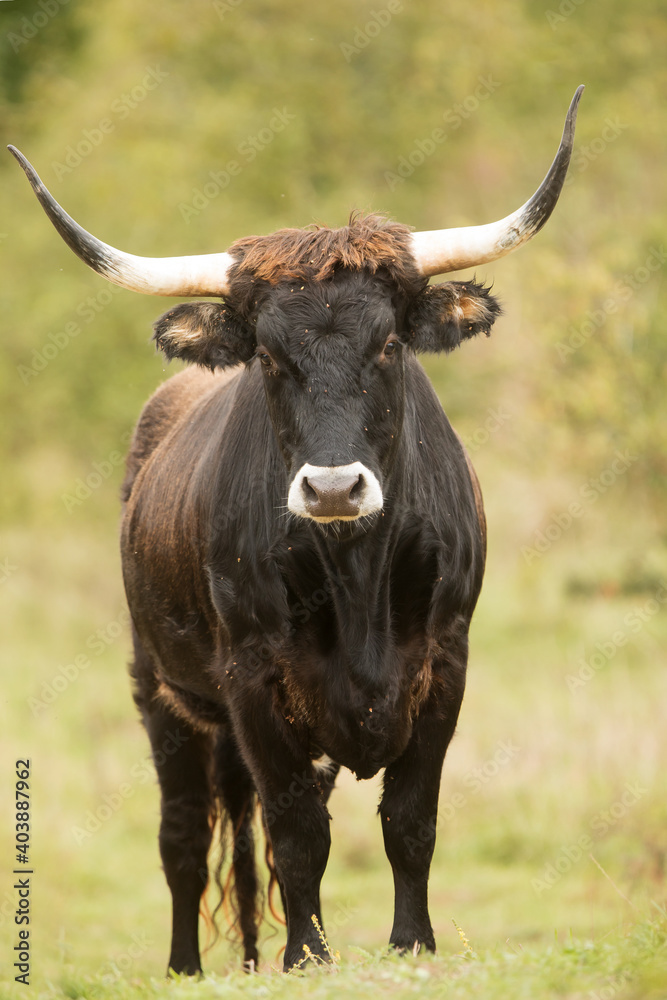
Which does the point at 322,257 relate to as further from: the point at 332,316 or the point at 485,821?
the point at 485,821

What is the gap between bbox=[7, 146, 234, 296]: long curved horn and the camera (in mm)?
4887

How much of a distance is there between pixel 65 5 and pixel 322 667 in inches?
894

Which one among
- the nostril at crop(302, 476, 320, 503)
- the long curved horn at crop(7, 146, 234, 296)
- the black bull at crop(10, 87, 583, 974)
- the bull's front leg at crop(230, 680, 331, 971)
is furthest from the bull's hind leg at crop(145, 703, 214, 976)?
the nostril at crop(302, 476, 320, 503)

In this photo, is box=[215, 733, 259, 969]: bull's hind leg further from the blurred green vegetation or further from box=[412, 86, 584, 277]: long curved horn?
Result: box=[412, 86, 584, 277]: long curved horn

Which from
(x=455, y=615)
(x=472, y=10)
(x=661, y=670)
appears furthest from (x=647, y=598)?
(x=472, y=10)

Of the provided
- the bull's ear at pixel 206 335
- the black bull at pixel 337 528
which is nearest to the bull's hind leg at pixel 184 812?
the black bull at pixel 337 528

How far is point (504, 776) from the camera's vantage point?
1131 centimetres

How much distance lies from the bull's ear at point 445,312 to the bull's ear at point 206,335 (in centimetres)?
69

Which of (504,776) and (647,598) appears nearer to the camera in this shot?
(504,776)

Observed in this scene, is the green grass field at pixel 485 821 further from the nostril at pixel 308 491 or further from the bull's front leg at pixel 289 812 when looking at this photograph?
the nostril at pixel 308 491

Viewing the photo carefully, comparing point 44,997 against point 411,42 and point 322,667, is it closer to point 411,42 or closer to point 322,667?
point 322,667

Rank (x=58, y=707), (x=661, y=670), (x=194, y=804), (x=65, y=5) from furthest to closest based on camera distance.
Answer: (x=65, y=5) < (x=58, y=707) < (x=661, y=670) < (x=194, y=804)

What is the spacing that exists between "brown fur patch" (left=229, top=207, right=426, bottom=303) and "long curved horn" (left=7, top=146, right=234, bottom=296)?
9cm

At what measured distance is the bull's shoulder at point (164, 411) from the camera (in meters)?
7.51
